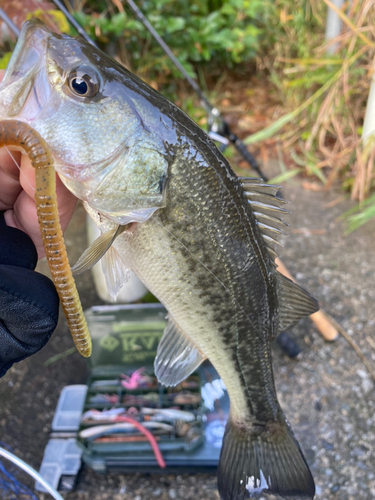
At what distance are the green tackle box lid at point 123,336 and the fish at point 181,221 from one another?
0.95 metres

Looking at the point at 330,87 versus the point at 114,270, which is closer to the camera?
the point at 114,270

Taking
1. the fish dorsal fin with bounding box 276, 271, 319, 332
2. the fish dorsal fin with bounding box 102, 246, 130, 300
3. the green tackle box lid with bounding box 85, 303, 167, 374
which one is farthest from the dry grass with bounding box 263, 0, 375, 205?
the fish dorsal fin with bounding box 102, 246, 130, 300

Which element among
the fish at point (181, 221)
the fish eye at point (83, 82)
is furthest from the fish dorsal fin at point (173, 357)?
the fish eye at point (83, 82)

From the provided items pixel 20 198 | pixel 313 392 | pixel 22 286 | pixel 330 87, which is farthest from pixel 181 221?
pixel 330 87

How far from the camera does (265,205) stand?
1.22 metres

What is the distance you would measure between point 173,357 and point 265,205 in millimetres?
624

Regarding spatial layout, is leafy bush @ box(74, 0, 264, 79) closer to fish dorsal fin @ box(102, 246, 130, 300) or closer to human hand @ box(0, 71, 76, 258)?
human hand @ box(0, 71, 76, 258)

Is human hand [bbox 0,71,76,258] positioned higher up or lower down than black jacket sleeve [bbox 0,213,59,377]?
higher up

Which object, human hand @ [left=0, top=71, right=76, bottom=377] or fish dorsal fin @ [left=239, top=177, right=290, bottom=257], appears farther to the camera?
fish dorsal fin @ [left=239, top=177, right=290, bottom=257]

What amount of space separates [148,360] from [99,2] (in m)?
3.80

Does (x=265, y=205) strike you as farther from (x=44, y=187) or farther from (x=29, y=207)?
(x=29, y=207)

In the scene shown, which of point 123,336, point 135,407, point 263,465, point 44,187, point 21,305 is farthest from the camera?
point 123,336

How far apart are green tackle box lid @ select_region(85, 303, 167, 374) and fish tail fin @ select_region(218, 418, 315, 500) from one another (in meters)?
0.95

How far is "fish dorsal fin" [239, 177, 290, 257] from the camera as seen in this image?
3.93 ft
